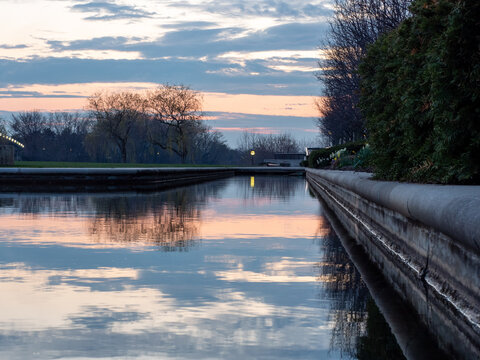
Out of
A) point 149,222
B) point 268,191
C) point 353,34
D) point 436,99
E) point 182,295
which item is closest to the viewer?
point 182,295

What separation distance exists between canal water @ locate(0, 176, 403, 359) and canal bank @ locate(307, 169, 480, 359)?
402 mm

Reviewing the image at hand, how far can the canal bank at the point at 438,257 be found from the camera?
4.83 meters

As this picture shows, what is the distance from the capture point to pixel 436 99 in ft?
26.3

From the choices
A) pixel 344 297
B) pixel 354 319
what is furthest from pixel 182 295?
pixel 354 319

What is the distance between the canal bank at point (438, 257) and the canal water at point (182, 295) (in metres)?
0.40

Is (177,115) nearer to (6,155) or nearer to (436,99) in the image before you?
(6,155)

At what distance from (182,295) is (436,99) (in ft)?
11.3

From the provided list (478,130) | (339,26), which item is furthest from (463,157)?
(339,26)

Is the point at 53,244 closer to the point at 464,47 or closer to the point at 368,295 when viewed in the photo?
the point at 368,295

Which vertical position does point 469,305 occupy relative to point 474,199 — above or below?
below

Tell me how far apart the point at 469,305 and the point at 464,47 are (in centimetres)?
384

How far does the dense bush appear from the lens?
7.89 meters

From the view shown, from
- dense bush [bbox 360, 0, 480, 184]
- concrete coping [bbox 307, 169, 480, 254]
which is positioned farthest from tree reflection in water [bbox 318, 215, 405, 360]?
dense bush [bbox 360, 0, 480, 184]

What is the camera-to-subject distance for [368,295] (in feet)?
23.7
